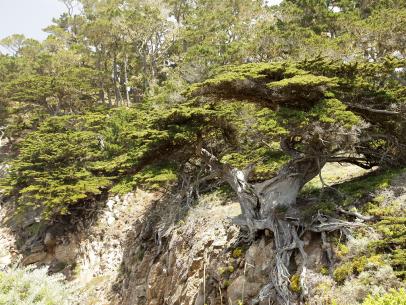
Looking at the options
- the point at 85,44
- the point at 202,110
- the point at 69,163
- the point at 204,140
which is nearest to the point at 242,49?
the point at 204,140

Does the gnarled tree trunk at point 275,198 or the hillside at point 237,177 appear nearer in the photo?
the hillside at point 237,177

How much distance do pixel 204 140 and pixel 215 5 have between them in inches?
856

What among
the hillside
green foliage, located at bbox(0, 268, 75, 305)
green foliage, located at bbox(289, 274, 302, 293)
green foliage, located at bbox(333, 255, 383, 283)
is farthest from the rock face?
green foliage, located at bbox(0, 268, 75, 305)

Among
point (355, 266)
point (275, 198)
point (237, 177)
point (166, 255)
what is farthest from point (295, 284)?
point (166, 255)

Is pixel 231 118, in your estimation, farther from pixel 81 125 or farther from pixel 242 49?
pixel 81 125

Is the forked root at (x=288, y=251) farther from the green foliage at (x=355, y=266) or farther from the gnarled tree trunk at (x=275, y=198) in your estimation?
the green foliage at (x=355, y=266)

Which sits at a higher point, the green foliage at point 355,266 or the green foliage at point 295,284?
the green foliage at point 355,266

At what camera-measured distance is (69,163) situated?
69.9 feet

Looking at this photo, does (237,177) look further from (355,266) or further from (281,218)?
(355,266)

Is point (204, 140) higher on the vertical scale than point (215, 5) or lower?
lower

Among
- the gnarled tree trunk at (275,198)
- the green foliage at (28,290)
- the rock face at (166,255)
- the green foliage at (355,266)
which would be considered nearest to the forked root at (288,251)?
the gnarled tree trunk at (275,198)

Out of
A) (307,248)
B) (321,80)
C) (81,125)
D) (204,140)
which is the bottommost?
(307,248)

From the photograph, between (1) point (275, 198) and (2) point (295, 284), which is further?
(1) point (275, 198)

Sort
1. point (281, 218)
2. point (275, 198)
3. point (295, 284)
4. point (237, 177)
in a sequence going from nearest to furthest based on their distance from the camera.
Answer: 1. point (295, 284)
2. point (281, 218)
3. point (275, 198)
4. point (237, 177)
